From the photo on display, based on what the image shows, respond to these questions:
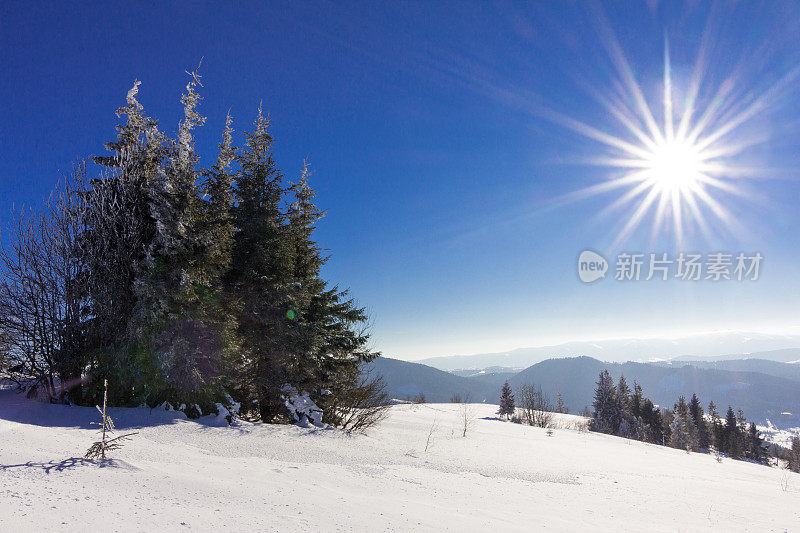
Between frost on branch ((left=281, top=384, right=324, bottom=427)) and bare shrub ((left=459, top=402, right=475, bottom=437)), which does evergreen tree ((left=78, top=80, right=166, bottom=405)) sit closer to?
frost on branch ((left=281, top=384, right=324, bottom=427))

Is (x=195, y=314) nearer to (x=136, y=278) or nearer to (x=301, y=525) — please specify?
(x=136, y=278)

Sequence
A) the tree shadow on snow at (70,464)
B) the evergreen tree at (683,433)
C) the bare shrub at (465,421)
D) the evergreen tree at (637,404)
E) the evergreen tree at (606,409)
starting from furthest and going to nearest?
1. the evergreen tree at (637,404)
2. the evergreen tree at (606,409)
3. the evergreen tree at (683,433)
4. the bare shrub at (465,421)
5. the tree shadow on snow at (70,464)

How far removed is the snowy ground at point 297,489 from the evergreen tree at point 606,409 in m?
49.8

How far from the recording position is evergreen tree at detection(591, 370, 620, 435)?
52.4 m

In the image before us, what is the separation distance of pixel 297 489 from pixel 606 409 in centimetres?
6219

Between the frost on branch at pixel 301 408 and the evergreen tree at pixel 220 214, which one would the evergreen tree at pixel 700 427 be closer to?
the frost on branch at pixel 301 408

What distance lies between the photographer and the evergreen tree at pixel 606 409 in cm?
5244

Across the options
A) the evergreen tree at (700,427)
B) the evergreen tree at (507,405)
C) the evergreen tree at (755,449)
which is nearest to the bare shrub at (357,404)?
the evergreen tree at (507,405)

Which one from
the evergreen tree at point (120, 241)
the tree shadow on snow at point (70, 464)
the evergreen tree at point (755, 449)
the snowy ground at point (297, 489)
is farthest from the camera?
the evergreen tree at point (755, 449)

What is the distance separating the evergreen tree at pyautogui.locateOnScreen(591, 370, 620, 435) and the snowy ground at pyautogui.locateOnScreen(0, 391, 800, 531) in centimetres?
4980

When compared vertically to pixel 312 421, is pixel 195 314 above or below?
above

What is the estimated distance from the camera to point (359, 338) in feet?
45.8

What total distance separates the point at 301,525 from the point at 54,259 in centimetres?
1102

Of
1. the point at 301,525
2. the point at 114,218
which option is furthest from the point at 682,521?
the point at 114,218
